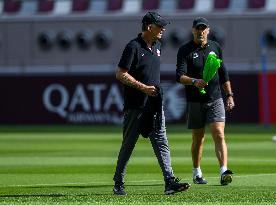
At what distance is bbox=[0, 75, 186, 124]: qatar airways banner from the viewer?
1608 inches

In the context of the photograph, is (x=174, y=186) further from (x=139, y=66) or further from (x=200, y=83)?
(x=200, y=83)

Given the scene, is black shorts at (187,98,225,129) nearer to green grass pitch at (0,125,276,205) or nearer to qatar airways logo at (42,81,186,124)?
green grass pitch at (0,125,276,205)

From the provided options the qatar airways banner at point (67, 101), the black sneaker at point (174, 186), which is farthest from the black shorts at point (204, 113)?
the qatar airways banner at point (67, 101)

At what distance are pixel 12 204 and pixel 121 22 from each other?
37.8 meters

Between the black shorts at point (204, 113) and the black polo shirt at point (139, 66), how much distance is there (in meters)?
2.02

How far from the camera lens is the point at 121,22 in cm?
5147

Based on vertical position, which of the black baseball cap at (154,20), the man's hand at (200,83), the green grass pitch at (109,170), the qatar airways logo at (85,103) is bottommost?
the qatar airways logo at (85,103)

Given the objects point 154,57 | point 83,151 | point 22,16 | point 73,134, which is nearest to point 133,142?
point 154,57

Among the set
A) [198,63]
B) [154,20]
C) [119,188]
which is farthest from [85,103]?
[154,20]

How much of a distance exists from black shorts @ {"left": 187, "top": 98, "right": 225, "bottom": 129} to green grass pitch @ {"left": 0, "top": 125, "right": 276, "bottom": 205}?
2.97ft

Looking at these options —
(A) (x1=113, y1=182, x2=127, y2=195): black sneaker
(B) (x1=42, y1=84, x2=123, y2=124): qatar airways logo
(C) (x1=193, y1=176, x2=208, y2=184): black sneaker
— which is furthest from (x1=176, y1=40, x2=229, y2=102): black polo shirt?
(B) (x1=42, y1=84, x2=123, y2=124): qatar airways logo

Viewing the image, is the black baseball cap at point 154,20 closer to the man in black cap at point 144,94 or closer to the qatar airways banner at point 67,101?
the man in black cap at point 144,94

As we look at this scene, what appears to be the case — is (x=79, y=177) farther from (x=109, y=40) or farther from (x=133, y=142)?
(x=109, y=40)

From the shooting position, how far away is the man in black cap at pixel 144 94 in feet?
49.6
